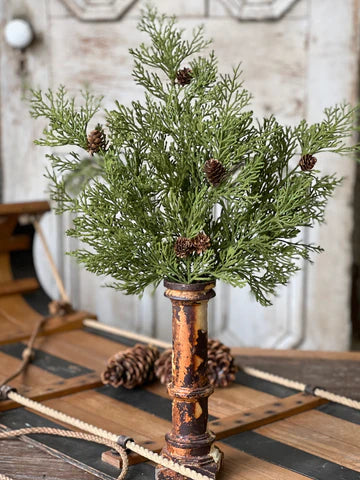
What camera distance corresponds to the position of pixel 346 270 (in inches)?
117

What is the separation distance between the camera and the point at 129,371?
1.85 m

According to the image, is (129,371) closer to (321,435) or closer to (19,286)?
(321,435)

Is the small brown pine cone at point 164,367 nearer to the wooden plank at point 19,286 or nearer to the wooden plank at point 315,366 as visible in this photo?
the wooden plank at point 315,366

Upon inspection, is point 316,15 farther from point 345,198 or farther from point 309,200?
point 309,200

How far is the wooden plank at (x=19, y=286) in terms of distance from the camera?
2535 mm

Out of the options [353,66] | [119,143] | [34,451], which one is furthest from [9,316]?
[353,66]

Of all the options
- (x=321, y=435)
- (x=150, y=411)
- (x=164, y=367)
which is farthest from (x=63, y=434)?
(x=321, y=435)

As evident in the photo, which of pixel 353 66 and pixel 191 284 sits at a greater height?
pixel 353 66

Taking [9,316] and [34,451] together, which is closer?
[34,451]

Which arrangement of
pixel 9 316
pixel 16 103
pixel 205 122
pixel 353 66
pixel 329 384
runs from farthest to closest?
pixel 16 103, pixel 353 66, pixel 9 316, pixel 329 384, pixel 205 122

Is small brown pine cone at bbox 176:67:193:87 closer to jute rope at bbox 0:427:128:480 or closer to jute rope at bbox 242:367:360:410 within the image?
jute rope at bbox 0:427:128:480

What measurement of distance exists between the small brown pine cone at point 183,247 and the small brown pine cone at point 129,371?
664 mm

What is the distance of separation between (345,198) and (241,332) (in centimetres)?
75

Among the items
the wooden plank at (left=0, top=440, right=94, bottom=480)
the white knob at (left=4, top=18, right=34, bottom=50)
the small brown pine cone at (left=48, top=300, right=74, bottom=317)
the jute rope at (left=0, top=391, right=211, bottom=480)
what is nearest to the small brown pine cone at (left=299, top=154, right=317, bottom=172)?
the jute rope at (left=0, top=391, right=211, bottom=480)
